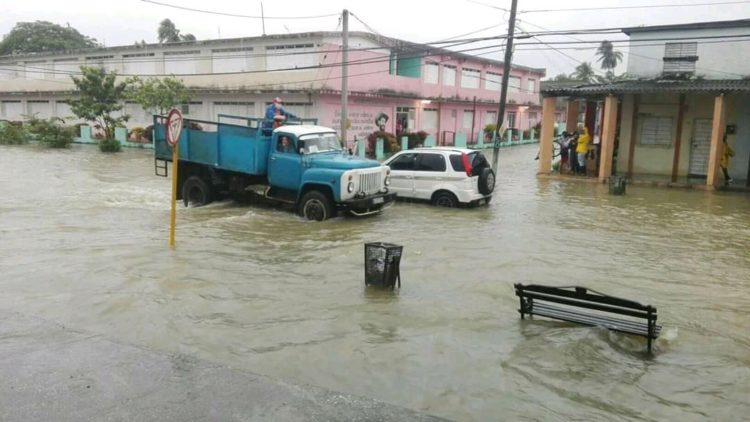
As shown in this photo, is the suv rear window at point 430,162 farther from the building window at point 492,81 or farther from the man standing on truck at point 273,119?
the building window at point 492,81

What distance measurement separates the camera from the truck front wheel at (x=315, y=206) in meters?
12.6

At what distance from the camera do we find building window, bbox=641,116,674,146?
21.8 metres

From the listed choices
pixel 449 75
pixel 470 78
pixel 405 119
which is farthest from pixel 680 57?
pixel 470 78

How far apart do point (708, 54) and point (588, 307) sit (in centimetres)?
1860

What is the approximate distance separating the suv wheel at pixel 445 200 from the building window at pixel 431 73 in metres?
23.9

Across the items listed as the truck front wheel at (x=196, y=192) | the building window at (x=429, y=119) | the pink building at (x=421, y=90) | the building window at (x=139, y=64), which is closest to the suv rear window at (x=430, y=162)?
the truck front wheel at (x=196, y=192)

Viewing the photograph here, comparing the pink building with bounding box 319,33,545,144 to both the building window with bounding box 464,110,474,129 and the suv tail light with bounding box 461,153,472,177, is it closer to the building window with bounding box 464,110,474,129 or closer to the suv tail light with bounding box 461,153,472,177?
the building window with bounding box 464,110,474,129

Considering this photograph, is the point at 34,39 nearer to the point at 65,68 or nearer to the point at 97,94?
the point at 65,68

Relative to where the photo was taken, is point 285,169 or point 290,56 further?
point 290,56

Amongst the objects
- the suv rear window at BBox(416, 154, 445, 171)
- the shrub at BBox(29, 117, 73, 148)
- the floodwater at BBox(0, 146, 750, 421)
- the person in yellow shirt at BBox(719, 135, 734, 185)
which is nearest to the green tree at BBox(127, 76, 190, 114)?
the shrub at BBox(29, 117, 73, 148)

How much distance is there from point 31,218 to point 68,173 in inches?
363

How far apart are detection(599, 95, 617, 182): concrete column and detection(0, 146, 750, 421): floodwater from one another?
5.39 metres

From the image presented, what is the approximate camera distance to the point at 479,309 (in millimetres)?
7320

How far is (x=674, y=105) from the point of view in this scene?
2148 centimetres
